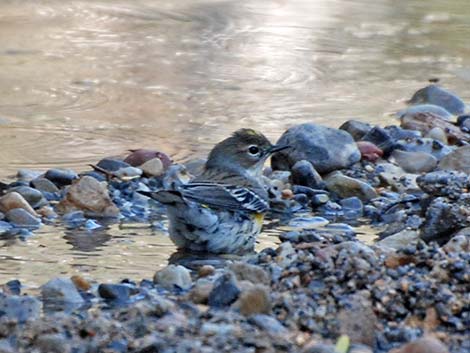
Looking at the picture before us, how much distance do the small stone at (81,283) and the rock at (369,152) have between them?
396 centimetres

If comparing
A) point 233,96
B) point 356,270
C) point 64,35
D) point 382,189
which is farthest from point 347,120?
point 356,270

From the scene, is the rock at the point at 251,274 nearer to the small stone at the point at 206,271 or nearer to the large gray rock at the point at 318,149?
the small stone at the point at 206,271

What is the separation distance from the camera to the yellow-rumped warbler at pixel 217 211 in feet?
26.7

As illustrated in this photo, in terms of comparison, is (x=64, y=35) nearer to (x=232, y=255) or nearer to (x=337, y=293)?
(x=232, y=255)

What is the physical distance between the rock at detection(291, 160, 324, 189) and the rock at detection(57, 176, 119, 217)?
4.90ft

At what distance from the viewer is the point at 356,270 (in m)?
6.23

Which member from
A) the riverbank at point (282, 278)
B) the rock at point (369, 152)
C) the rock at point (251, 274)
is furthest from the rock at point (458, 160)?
the rock at point (251, 274)

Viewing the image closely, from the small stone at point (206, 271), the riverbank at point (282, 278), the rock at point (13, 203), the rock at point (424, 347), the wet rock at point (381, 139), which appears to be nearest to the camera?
the rock at point (424, 347)

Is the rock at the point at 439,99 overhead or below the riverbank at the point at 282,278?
below

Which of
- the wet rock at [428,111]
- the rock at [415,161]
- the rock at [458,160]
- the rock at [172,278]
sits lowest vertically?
the wet rock at [428,111]

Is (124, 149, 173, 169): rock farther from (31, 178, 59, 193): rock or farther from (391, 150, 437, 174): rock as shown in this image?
(391, 150, 437, 174): rock

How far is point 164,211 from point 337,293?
10.4ft

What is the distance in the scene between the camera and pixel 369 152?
10.5m

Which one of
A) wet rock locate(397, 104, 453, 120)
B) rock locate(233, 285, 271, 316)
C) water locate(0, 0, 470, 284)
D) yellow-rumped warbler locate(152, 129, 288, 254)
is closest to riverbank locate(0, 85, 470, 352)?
rock locate(233, 285, 271, 316)
